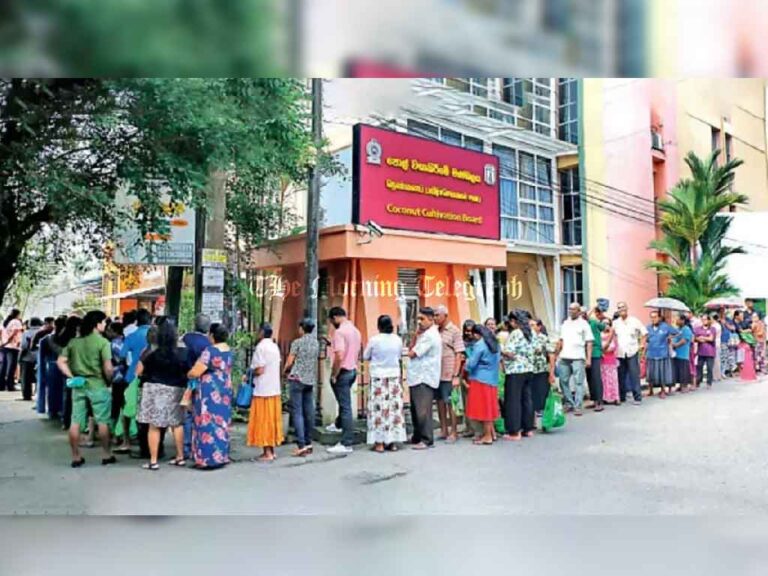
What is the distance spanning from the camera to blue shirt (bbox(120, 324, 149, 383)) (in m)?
4.66

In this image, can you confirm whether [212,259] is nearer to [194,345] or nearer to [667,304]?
[194,345]

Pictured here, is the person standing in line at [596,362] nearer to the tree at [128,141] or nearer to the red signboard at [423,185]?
the red signboard at [423,185]

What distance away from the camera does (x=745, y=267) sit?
4.12 meters

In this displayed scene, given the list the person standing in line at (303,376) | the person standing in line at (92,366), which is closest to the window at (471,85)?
the person standing in line at (303,376)

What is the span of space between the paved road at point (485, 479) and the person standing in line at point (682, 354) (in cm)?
39

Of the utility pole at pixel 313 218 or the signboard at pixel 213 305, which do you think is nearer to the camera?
the utility pole at pixel 313 218

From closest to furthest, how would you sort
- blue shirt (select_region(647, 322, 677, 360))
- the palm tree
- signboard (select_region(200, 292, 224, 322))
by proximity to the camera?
the palm tree
blue shirt (select_region(647, 322, 677, 360))
signboard (select_region(200, 292, 224, 322))

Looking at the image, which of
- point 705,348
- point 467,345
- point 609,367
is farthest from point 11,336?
point 705,348

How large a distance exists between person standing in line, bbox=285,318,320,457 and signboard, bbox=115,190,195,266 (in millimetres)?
926

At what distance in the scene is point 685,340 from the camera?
14.4ft

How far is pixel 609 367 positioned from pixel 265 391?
7.84ft

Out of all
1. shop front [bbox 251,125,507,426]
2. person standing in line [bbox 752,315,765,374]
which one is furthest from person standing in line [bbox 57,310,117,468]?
person standing in line [bbox 752,315,765,374]

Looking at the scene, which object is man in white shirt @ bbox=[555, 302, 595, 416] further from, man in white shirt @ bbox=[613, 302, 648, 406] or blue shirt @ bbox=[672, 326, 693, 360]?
blue shirt @ bbox=[672, 326, 693, 360]

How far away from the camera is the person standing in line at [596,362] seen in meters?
4.22
